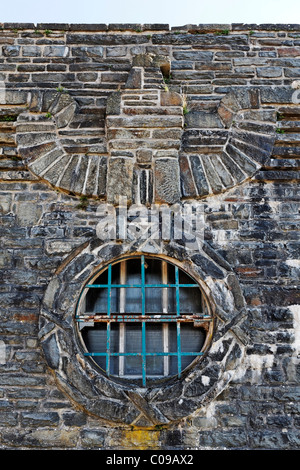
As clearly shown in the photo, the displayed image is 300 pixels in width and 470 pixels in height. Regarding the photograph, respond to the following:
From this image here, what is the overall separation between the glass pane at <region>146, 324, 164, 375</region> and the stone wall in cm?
28

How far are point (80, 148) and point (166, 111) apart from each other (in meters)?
0.86

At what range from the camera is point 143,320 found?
3.91 meters

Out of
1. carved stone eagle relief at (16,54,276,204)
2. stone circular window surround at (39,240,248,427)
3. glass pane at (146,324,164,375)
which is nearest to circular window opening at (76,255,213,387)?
glass pane at (146,324,164,375)

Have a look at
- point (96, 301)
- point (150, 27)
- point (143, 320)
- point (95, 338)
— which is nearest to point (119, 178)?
point (96, 301)

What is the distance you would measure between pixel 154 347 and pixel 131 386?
1.27 feet

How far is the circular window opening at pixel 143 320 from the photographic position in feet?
12.7

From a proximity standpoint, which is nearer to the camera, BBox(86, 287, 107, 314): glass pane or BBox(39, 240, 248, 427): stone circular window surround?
BBox(39, 240, 248, 427): stone circular window surround

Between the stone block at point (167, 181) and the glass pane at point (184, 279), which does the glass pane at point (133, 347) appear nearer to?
the glass pane at point (184, 279)

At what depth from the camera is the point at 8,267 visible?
3.99m

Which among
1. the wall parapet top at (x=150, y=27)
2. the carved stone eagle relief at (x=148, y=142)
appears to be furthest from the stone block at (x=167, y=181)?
the wall parapet top at (x=150, y=27)

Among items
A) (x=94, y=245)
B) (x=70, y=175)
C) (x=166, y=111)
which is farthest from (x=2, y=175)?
(x=166, y=111)

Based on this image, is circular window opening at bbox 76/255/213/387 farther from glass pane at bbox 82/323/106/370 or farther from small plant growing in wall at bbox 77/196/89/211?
small plant growing in wall at bbox 77/196/89/211

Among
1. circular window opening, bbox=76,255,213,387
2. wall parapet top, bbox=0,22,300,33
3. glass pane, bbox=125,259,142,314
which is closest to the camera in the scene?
circular window opening, bbox=76,255,213,387

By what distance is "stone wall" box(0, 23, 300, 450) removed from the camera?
11.9 feet
